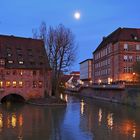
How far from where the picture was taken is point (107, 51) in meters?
94.4

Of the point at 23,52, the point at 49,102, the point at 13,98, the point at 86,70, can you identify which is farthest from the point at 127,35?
the point at 86,70

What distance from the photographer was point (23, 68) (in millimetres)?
69688

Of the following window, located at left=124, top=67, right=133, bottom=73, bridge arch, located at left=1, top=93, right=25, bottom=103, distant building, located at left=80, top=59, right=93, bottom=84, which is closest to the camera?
bridge arch, located at left=1, top=93, right=25, bottom=103

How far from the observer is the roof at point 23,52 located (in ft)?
229

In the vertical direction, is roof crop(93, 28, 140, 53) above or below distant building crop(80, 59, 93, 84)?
above

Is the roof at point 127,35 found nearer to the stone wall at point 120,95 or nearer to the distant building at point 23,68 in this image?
the stone wall at point 120,95

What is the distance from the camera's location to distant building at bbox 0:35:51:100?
68.6m

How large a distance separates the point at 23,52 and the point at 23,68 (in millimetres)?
4367

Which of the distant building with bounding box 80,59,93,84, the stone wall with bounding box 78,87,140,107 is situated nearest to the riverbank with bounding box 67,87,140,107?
the stone wall with bounding box 78,87,140,107

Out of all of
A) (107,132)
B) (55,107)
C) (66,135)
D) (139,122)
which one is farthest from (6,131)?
(55,107)

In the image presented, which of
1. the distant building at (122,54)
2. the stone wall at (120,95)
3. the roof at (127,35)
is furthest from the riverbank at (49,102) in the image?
the roof at (127,35)

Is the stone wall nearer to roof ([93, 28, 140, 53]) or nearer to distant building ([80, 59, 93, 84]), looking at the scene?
roof ([93, 28, 140, 53])

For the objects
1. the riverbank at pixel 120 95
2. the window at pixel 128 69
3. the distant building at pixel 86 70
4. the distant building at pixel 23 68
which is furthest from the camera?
the distant building at pixel 86 70

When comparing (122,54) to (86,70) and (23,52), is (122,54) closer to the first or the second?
(23,52)
